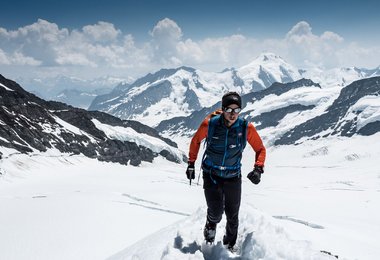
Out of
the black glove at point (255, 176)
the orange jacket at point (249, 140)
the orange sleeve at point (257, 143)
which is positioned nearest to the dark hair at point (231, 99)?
the orange jacket at point (249, 140)

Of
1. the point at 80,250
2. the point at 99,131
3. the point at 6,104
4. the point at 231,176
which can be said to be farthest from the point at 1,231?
the point at 99,131

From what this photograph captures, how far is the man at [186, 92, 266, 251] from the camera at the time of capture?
359 inches

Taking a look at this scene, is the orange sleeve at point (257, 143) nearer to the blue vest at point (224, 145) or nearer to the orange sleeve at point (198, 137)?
the blue vest at point (224, 145)

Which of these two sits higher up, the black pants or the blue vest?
the blue vest

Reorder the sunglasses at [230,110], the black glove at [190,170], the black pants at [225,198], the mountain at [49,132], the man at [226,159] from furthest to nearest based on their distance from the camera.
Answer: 1. the mountain at [49,132]
2. the black glove at [190,170]
3. the black pants at [225,198]
4. the man at [226,159]
5. the sunglasses at [230,110]

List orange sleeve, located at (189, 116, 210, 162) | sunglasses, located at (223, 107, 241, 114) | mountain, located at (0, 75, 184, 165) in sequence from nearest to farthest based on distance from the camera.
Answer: sunglasses, located at (223, 107, 241, 114) → orange sleeve, located at (189, 116, 210, 162) → mountain, located at (0, 75, 184, 165)

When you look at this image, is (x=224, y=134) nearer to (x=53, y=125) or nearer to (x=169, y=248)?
(x=169, y=248)

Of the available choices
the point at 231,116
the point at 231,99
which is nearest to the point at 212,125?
the point at 231,116

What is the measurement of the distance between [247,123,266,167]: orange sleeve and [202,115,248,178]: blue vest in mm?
198

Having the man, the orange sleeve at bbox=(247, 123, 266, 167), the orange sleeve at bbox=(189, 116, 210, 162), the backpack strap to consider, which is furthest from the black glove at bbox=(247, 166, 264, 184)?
the orange sleeve at bbox=(189, 116, 210, 162)

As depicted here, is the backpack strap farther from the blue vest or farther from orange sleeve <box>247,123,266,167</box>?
orange sleeve <box>247,123,266,167</box>

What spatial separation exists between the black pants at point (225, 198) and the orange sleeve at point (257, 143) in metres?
0.77

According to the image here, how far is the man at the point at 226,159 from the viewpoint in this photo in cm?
911

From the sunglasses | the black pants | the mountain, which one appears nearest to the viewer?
the sunglasses
